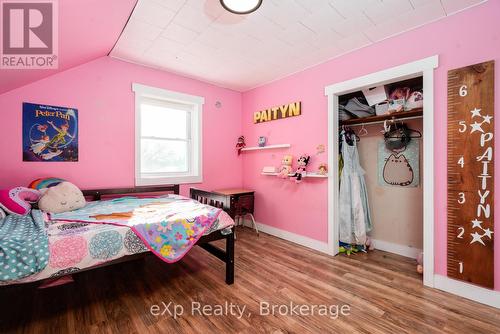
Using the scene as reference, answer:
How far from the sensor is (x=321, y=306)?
5.74ft

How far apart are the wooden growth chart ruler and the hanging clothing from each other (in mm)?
933

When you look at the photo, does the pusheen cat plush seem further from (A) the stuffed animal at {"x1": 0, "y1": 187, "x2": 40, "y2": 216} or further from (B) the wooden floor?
(A) the stuffed animal at {"x1": 0, "y1": 187, "x2": 40, "y2": 216}

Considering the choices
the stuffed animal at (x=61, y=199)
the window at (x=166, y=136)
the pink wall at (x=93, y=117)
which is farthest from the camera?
the window at (x=166, y=136)

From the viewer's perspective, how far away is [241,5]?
1.64 m

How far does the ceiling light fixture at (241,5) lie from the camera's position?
1.61m

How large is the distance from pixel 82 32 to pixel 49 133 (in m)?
1.18

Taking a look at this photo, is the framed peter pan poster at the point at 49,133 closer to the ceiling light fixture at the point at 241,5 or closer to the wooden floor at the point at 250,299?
the wooden floor at the point at 250,299

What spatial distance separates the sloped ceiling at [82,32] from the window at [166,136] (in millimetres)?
684

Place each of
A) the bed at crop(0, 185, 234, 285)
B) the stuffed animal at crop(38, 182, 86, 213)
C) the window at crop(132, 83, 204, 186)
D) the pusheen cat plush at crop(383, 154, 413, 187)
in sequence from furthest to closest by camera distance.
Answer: the window at crop(132, 83, 204, 186) < the pusheen cat plush at crop(383, 154, 413, 187) < the stuffed animal at crop(38, 182, 86, 213) < the bed at crop(0, 185, 234, 285)

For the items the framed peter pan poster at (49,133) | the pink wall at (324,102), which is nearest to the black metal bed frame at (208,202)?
the framed peter pan poster at (49,133)


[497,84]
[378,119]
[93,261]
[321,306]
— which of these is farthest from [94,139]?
[497,84]

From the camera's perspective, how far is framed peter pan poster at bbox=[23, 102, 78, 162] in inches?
88.7

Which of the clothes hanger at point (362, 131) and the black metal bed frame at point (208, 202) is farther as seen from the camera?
the clothes hanger at point (362, 131)

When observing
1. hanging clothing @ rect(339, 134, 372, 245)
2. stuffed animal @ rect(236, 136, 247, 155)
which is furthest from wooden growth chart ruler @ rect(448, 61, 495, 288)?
stuffed animal @ rect(236, 136, 247, 155)
